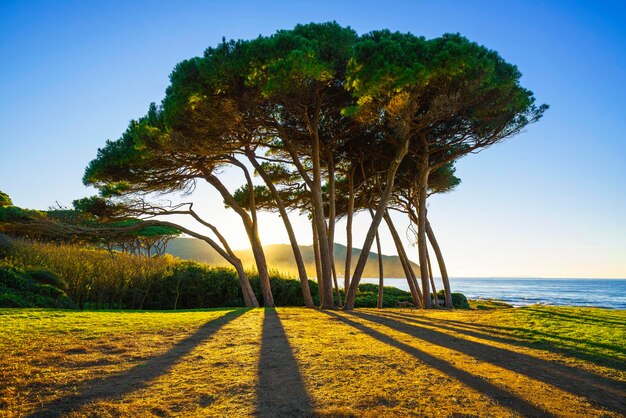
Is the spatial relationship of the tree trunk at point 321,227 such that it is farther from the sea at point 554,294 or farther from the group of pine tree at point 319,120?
the sea at point 554,294

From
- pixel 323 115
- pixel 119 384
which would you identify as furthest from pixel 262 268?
pixel 119 384

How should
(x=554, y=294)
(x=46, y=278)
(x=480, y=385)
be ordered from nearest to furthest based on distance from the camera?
1. (x=480, y=385)
2. (x=46, y=278)
3. (x=554, y=294)

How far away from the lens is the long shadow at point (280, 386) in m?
2.55

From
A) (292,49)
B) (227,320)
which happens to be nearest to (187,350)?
(227,320)

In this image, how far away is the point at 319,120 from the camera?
450 inches

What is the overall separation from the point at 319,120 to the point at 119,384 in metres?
9.52

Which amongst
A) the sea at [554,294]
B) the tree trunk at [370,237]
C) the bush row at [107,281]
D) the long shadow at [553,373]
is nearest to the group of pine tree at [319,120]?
the tree trunk at [370,237]

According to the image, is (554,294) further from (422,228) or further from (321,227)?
(321,227)

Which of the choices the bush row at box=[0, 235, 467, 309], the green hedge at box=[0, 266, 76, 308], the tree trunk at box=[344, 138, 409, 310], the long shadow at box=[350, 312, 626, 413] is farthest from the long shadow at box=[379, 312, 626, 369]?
the bush row at box=[0, 235, 467, 309]

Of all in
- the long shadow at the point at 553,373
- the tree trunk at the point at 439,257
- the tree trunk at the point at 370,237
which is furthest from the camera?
the tree trunk at the point at 439,257

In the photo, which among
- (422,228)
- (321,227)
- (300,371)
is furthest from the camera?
(422,228)

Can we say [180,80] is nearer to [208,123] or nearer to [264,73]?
[208,123]

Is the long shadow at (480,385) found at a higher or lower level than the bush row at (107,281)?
lower

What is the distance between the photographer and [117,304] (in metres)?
11.6
